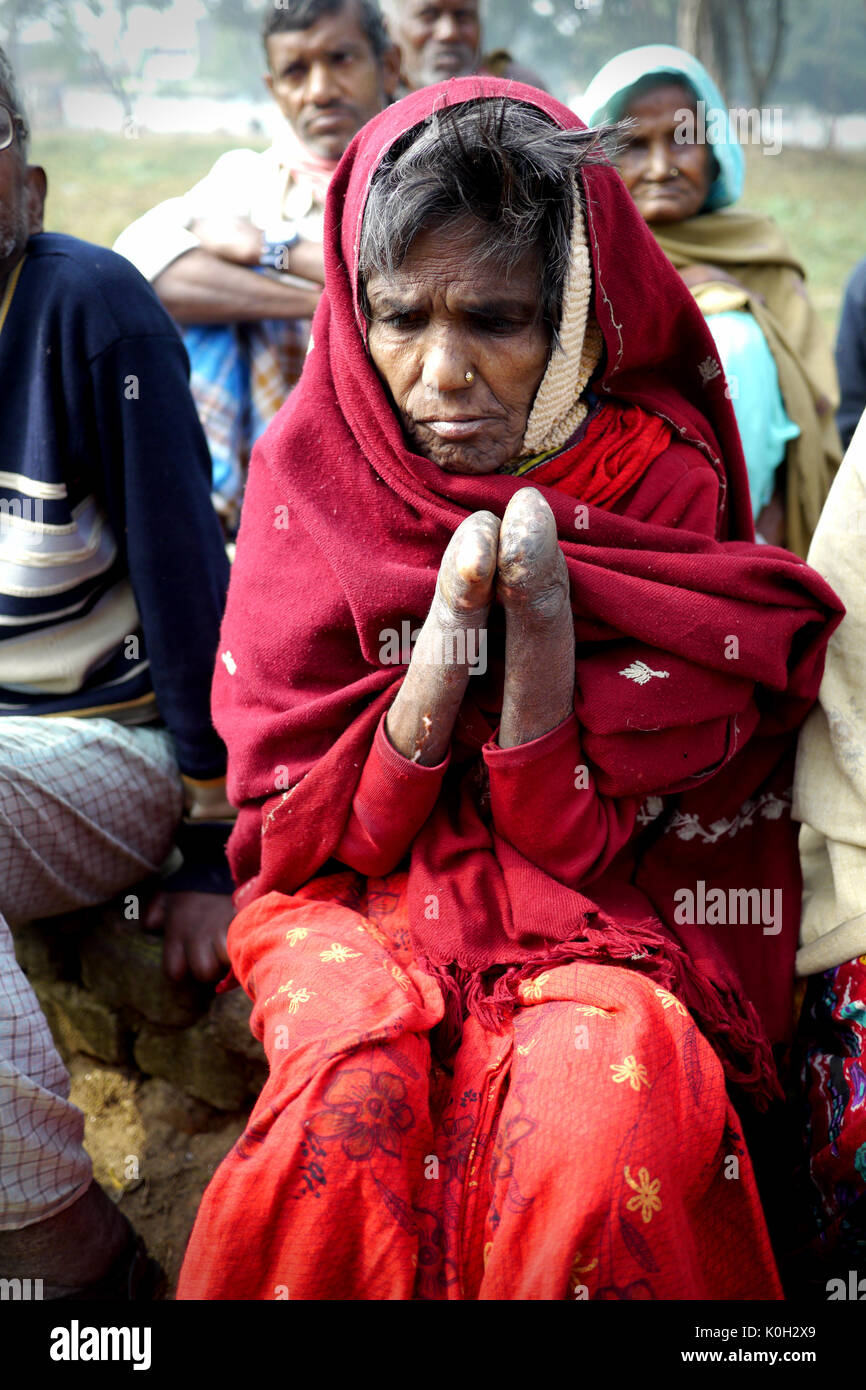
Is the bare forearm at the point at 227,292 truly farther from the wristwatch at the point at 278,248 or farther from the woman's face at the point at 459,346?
the woman's face at the point at 459,346

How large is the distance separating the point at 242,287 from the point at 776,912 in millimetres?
2624

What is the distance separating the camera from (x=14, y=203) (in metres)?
2.27

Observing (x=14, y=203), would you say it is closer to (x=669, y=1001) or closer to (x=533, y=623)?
(x=533, y=623)

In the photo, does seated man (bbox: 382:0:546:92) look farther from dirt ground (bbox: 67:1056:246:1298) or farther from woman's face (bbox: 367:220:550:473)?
dirt ground (bbox: 67:1056:246:1298)

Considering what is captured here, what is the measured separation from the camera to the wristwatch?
11.7 ft

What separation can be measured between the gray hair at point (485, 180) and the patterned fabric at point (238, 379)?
6.35 ft

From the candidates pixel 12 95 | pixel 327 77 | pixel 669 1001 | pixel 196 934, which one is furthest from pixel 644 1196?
pixel 327 77

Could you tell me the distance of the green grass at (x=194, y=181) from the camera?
13.4m

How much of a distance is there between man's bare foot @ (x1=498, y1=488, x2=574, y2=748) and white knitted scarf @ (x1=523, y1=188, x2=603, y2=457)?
0.26 metres

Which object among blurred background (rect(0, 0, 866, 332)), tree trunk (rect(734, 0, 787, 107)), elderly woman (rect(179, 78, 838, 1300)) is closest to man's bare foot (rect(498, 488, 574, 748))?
elderly woman (rect(179, 78, 838, 1300))

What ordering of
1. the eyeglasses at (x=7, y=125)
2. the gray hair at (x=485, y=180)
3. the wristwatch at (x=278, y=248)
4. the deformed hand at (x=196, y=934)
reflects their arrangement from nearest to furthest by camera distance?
1. the gray hair at (x=485, y=180)
2. the eyeglasses at (x=7, y=125)
3. the deformed hand at (x=196, y=934)
4. the wristwatch at (x=278, y=248)

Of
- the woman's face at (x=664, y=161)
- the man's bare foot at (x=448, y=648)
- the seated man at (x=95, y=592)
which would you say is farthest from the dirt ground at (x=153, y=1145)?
the woman's face at (x=664, y=161)

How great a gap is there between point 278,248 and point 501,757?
246 cm
